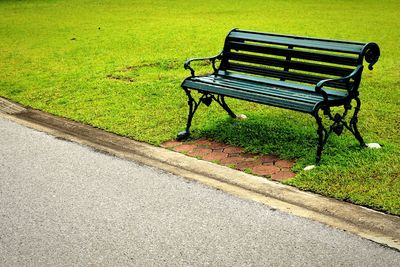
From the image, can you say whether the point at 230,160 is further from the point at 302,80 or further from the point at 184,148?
the point at 302,80

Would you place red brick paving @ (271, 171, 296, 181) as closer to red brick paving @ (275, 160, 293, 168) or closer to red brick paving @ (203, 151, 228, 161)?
red brick paving @ (275, 160, 293, 168)

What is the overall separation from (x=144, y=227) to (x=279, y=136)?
96.2 inches

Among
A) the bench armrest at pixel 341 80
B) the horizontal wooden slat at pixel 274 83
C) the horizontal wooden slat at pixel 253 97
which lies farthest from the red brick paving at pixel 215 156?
the bench armrest at pixel 341 80

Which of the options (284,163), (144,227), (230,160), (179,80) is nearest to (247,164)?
(230,160)

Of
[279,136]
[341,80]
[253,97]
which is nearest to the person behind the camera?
[341,80]

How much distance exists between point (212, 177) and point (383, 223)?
1698 mm

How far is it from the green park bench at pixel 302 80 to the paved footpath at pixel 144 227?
1210 mm

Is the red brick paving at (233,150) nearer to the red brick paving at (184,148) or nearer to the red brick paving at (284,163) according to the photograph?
the red brick paving at (184,148)

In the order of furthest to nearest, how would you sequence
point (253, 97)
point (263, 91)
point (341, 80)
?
point (263, 91) < point (253, 97) < point (341, 80)

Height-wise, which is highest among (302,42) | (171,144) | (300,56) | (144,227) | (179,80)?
(302,42)

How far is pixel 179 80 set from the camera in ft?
30.8

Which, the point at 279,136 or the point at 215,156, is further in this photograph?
the point at 279,136

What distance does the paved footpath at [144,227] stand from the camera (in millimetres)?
3818

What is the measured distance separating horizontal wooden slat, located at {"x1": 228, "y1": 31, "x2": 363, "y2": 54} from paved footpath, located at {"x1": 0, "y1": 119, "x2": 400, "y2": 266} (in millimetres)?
2083
